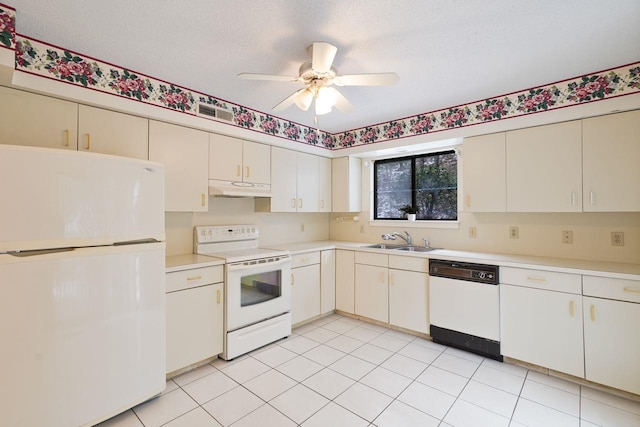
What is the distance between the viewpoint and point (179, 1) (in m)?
1.63

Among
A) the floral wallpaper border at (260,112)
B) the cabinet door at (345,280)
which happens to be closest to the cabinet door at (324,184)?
the floral wallpaper border at (260,112)

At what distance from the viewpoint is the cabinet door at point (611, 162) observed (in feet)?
7.57

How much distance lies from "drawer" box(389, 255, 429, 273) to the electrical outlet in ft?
5.00

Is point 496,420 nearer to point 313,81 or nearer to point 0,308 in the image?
point 313,81

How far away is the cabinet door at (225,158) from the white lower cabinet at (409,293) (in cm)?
197

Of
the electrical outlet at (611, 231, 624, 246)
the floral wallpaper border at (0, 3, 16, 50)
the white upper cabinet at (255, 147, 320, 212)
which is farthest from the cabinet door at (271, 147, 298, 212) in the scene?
the electrical outlet at (611, 231, 624, 246)

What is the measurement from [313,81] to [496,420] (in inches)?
102

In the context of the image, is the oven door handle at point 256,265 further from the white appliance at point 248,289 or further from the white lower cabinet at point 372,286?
the white lower cabinet at point 372,286

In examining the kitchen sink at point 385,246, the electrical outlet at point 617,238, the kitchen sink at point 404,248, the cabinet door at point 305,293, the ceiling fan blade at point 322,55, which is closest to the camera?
the ceiling fan blade at point 322,55

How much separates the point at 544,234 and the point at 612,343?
1032 millimetres

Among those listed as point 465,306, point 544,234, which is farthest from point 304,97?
point 544,234

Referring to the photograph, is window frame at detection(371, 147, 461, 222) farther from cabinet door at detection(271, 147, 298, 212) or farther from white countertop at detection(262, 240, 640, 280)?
cabinet door at detection(271, 147, 298, 212)

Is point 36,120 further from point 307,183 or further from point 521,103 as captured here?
point 521,103

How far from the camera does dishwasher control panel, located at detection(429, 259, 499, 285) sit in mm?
2703
